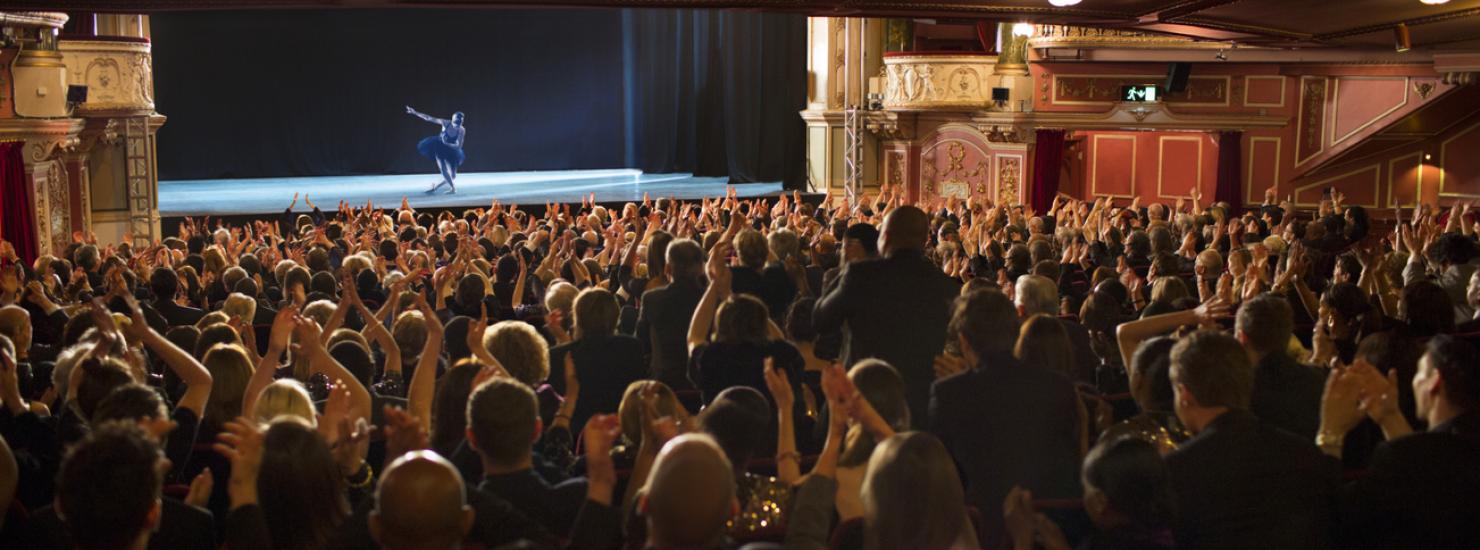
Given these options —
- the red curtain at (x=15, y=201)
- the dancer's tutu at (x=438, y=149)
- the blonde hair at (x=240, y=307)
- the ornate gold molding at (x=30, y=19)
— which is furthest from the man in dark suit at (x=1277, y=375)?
the dancer's tutu at (x=438, y=149)

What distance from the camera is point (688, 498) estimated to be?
221 centimetres

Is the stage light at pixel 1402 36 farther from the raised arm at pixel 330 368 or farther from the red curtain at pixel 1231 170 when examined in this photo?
the raised arm at pixel 330 368

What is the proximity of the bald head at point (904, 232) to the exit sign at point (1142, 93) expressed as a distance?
13.3 metres

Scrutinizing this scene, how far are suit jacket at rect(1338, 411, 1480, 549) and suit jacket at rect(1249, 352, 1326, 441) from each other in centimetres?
62

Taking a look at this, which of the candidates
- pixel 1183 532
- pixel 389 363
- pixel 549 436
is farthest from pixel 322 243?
pixel 1183 532

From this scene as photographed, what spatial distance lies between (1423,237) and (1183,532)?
6.66 m

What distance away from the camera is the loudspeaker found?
16422 millimetres

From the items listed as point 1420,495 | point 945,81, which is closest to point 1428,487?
point 1420,495

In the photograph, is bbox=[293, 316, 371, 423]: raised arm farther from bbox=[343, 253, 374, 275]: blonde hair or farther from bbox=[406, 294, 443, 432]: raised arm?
bbox=[343, 253, 374, 275]: blonde hair

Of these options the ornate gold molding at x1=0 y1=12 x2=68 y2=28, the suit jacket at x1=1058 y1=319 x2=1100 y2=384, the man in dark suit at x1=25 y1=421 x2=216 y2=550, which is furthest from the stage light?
the ornate gold molding at x1=0 y1=12 x2=68 y2=28

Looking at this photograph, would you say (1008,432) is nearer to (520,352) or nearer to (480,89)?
(520,352)

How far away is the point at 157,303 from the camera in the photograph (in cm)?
608

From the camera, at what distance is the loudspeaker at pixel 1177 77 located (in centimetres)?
1642

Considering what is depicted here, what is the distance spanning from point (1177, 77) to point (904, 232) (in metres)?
13.2
